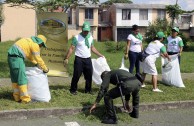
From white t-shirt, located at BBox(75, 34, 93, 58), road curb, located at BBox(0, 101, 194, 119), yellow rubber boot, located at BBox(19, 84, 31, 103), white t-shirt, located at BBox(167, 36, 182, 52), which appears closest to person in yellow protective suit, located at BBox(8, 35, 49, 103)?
yellow rubber boot, located at BBox(19, 84, 31, 103)

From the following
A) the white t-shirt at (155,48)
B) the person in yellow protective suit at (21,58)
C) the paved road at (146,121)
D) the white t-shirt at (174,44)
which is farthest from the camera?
the white t-shirt at (174,44)

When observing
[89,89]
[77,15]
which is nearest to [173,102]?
[89,89]

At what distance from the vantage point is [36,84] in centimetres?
681

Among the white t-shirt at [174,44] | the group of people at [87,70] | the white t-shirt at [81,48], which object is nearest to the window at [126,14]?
the white t-shirt at [174,44]

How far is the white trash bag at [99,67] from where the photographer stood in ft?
25.4

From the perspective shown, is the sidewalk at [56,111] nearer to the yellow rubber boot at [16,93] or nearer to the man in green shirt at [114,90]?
the man in green shirt at [114,90]

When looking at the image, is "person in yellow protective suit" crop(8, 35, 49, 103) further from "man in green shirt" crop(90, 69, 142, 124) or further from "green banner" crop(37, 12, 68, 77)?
→ "green banner" crop(37, 12, 68, 77)

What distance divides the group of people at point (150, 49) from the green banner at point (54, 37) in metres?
1.75

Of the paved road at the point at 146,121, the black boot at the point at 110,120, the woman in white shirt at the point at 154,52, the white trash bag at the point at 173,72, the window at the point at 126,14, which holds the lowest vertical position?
the paved road at the point at 146,121

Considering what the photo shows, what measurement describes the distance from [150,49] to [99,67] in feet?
4.88

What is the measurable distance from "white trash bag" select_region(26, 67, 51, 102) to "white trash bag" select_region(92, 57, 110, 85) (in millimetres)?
1452

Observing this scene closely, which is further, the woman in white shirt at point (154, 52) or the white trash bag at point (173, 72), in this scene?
the white trash bag at point (173, 72)

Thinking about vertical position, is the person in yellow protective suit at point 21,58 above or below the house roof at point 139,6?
below

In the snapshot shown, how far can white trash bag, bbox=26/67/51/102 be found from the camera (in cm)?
679
